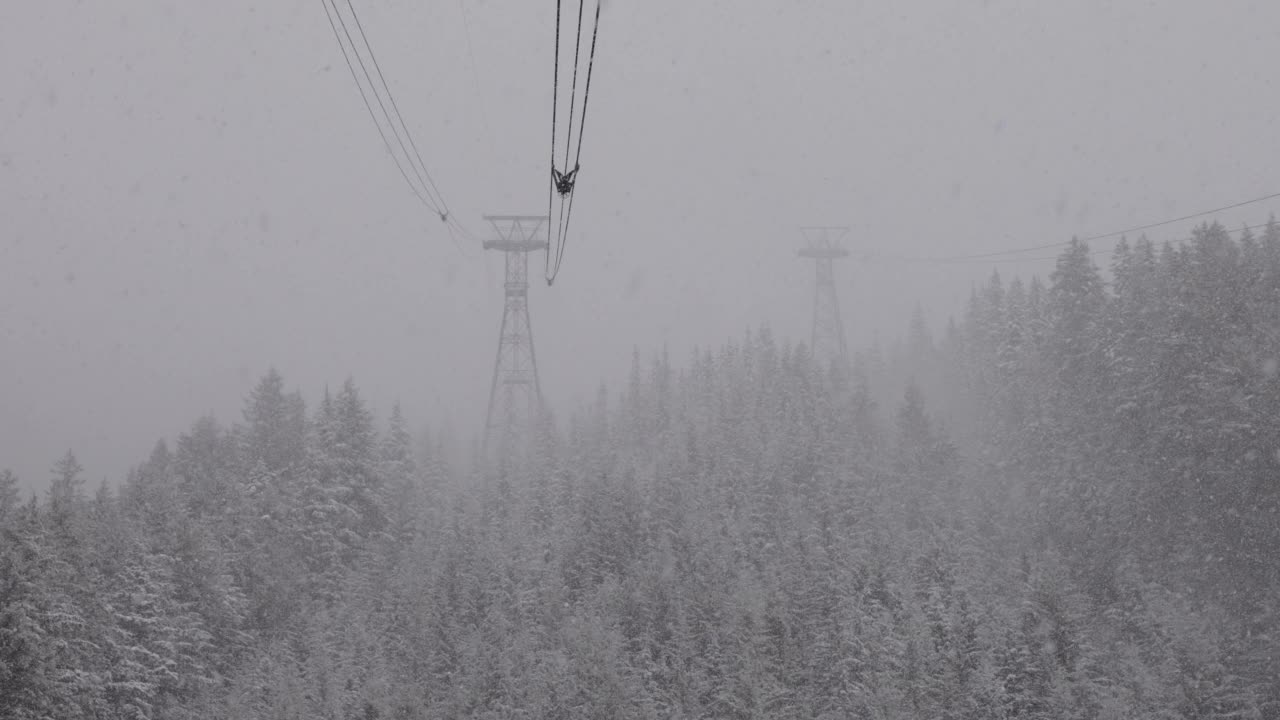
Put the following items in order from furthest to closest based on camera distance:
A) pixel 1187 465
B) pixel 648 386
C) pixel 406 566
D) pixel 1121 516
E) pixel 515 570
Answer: pixel 648 386 < pixel 406 566 < pixel 515 570 < pixel 1121 516 < pixel 1187 465

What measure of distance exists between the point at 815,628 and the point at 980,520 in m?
16.1

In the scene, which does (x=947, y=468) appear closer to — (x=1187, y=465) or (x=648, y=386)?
(x=1187, y=465)

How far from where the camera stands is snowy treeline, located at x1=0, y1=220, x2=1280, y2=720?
2534cm

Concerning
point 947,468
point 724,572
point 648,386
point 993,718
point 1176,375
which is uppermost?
point 648,386

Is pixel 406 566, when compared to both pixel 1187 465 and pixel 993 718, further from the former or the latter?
pixel 1187 465

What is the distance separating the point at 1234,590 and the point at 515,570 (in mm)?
28925

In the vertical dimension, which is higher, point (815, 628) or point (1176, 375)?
point (1176, 375)

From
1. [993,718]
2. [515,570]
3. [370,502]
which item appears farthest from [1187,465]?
[370,502]

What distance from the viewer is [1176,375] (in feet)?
109

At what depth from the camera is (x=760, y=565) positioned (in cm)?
3834

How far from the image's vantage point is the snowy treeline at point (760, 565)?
998 inches

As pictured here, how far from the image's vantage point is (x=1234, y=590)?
29047 millimetres

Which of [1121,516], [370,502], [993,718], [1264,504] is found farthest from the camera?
[370,502]

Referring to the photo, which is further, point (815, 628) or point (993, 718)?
point (815, 628)
